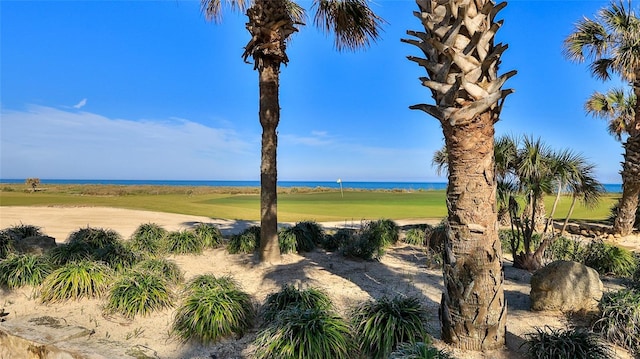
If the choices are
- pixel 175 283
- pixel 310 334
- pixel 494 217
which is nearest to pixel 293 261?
pixel 175 283

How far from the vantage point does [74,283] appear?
16.4ft

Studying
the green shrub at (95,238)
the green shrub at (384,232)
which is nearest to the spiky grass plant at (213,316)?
the green shrub at (95,238)

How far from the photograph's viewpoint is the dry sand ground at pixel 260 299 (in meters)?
3.79

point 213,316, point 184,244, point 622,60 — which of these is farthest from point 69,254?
point 622,60

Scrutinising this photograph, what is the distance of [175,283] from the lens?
5676 mm

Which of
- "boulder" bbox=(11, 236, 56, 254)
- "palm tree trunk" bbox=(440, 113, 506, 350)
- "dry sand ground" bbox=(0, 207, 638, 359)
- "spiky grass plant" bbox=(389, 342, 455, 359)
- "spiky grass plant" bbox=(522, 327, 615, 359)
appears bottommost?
"dry sand ground" bbox=(0, 207, 638, 359)

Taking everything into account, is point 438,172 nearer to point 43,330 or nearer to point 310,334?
point 310,334

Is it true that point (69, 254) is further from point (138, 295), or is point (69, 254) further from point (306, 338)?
point (306, 338)

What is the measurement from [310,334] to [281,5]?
5.90 meters

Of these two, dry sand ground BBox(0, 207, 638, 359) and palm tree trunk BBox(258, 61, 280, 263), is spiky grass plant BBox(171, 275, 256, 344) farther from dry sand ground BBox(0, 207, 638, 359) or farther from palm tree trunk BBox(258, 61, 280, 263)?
palm tree trunk BBox(258, 61, 280, 263)

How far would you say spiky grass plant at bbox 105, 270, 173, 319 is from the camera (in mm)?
4645

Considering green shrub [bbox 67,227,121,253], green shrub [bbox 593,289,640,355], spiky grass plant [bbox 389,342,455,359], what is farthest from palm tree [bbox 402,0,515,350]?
green shrub [bbox 67,227,121,253]

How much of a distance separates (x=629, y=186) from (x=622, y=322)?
444 inches

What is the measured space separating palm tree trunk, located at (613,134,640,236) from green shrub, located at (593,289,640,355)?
10.7 meters
